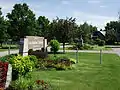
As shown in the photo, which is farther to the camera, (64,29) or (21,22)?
(21,22)

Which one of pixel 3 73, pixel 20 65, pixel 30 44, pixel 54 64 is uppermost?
pixel 30 44

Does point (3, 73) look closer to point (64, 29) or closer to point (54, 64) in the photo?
point (54, 64)

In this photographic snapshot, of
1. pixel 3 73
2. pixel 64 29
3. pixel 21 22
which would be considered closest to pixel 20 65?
pixel 3 73

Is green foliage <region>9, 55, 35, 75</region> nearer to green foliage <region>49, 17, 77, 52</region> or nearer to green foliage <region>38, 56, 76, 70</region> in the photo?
green foliage <region>38, 56, 76, 70</region>

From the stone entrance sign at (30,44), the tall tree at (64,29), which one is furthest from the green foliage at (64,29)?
the stone entrance sign at (30,44)

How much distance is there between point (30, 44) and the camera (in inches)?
902

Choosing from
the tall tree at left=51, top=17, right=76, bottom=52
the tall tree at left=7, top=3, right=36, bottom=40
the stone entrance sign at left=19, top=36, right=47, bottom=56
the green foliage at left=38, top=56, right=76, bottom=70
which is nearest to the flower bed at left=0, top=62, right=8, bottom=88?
the green foliage at left=38, top=56, right=76, bottom=70

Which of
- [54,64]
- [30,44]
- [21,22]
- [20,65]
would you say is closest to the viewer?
[20,65]

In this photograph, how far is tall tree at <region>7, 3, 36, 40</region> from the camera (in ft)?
196

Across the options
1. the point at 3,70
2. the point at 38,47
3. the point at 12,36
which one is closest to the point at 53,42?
the point at 38,47

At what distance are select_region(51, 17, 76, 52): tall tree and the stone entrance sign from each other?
34.6ft

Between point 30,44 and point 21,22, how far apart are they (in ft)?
125

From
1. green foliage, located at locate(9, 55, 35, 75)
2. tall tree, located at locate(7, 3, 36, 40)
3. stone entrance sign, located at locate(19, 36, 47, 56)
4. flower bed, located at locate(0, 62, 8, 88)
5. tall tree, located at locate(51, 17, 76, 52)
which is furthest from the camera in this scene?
tall tree, located at locate(7, 3, 36, 40)

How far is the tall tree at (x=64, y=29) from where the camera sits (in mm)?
39594
